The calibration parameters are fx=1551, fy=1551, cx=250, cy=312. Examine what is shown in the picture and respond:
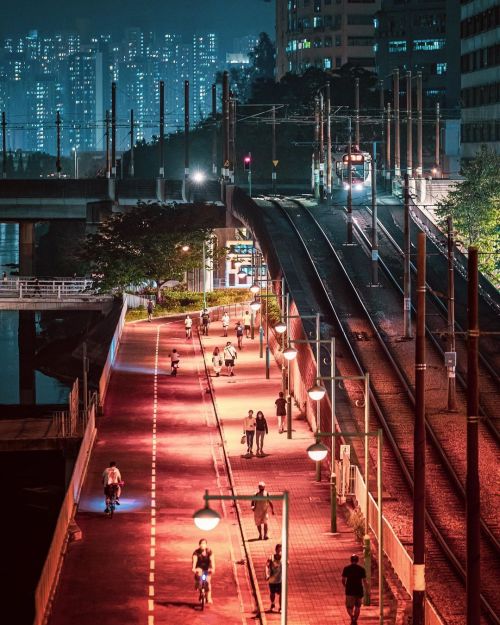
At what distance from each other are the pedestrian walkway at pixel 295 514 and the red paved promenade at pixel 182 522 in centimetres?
3

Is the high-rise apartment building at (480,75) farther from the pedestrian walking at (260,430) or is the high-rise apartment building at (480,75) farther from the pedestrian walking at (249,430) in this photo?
the pedestrian walking at (249,430)

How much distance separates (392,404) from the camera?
52.2 m

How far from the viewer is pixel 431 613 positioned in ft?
84.3

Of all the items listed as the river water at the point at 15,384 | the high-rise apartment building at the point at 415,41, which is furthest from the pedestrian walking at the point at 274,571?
the high-rise apartment building at the point at 415,41

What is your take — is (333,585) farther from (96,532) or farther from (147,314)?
(147,314)

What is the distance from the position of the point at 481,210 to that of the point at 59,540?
5030 cm

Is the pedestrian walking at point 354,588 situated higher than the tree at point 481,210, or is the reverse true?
the tree at point 481,210

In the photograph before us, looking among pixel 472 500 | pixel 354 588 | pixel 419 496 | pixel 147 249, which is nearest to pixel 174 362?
pixel 147 249

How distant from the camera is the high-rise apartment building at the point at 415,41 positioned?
18000 centimetres

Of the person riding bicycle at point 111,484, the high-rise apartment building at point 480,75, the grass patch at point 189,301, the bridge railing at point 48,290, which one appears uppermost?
the high-rise apartment building at point 480,75

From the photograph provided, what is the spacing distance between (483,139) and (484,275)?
38.6 metres

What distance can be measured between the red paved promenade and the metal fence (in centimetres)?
28

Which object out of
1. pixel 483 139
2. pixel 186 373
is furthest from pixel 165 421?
pixel 483 139

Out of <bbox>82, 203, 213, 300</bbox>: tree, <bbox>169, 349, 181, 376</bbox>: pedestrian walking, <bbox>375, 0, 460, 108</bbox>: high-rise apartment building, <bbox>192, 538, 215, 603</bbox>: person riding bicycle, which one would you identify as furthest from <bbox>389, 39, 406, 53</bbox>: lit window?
<bbox>192, 538, 215, 603</bbox>: person riding bicycle
